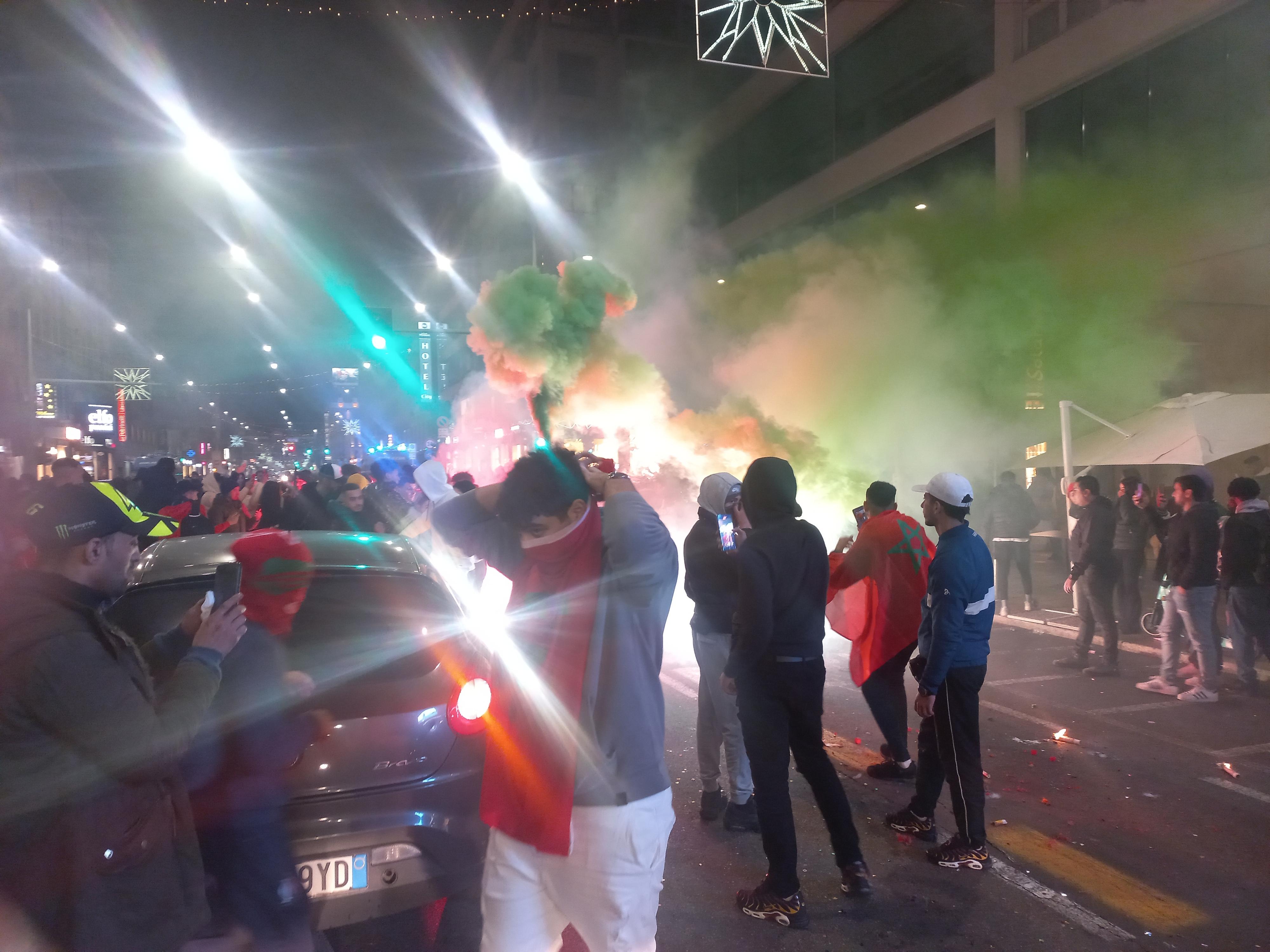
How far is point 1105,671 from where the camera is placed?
7129 millimetres

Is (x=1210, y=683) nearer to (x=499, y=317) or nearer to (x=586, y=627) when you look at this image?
(x=586, y=627)

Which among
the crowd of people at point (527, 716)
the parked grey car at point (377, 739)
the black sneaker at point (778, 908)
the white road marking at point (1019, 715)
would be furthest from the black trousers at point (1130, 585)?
the parked grey car at point (377, 739)

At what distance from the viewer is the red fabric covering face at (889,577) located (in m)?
4.60

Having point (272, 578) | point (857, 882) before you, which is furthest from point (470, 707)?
point (857, 882)

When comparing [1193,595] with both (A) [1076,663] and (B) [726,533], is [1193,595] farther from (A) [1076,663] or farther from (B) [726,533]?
(B) [726,533]

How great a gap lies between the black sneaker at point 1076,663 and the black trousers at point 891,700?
3.68 m

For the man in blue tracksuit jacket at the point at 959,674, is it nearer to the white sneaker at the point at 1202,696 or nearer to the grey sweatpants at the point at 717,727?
the grey sweatpants at the point at 717,727

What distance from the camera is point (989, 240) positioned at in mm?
13375

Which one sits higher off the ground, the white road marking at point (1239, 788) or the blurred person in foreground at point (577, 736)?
the blurred person in foreground at point (577, 736)

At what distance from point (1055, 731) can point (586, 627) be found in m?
5.05

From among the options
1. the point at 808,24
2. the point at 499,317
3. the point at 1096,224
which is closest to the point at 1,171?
the point at 499,317

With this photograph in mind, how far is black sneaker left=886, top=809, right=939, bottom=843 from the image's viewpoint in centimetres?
402

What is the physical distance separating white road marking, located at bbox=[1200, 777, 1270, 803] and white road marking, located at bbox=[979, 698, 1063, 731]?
1012mm

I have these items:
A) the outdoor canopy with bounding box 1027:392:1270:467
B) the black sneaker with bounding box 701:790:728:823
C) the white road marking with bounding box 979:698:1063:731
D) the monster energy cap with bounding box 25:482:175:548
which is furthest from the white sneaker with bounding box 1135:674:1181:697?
the monster energy cap with bounding box 25:482:175:548
